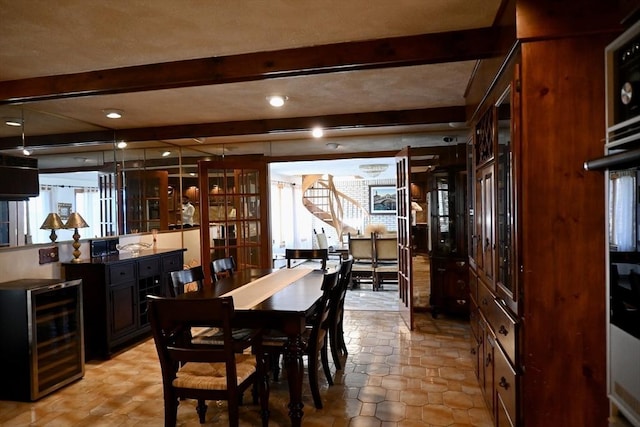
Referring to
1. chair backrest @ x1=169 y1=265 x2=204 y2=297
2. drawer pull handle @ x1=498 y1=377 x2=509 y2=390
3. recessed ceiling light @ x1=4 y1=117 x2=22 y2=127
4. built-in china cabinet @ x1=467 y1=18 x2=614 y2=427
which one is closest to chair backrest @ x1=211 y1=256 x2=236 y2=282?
chair backrest @ x1=169 y1=265 x2=204 y2=297

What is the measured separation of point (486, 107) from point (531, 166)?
2.97 ft

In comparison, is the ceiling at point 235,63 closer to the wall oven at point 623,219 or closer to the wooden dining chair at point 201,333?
the wall oven at point 623,219

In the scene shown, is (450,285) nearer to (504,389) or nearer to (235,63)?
(504,389)

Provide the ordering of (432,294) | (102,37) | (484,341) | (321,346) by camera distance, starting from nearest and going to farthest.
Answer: (102,37) < (484,341) < (321,346) < (432,294)

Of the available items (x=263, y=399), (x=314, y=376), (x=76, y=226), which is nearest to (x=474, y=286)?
(x=314, y=376)

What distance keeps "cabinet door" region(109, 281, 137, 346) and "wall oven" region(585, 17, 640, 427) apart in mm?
3808

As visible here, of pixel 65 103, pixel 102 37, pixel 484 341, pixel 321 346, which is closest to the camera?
pixel 102 37

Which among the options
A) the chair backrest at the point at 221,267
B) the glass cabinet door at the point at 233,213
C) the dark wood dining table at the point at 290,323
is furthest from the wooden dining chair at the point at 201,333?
the glass cabinet door at the point at 233,213

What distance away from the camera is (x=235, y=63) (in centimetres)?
264

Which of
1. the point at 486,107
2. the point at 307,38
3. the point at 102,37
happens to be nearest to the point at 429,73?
the point at 486,107

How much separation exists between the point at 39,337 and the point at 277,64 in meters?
2.70

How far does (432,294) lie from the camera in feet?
16.3

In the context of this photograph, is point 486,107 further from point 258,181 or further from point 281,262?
point 281,262

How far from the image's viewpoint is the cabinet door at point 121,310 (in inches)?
150
